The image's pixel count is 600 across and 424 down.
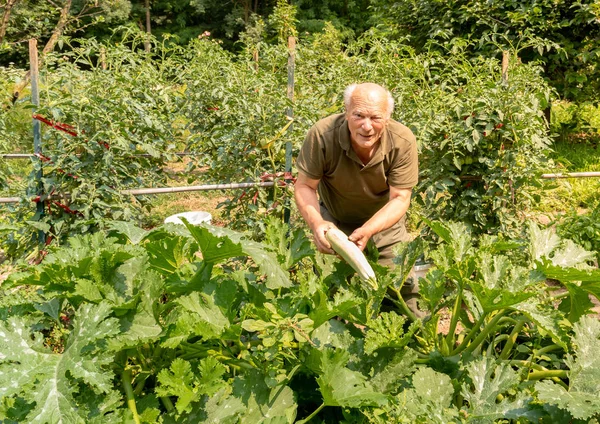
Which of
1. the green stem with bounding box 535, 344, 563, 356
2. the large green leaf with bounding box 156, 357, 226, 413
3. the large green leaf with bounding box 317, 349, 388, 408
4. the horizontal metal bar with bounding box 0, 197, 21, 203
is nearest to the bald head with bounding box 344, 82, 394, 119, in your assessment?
the green stem with bounding box 535, 344, 563, 356

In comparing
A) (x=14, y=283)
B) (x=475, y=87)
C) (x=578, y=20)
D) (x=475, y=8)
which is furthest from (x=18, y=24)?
(x=14, y=283)

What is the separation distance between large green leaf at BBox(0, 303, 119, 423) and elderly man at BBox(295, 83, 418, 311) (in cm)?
116

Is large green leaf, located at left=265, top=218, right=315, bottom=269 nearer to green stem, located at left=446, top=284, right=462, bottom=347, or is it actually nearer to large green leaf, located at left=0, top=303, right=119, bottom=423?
green stem, located at left=446, top=284, right=462, bottom=347

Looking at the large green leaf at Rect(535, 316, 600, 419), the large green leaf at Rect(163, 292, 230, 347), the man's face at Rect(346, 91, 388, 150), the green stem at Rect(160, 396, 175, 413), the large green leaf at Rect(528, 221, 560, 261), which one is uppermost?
the man's face at Rect(346, 91, 388, 150)

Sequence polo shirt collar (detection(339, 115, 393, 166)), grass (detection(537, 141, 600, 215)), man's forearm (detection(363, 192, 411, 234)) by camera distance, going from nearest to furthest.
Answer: man's forearm (detection(363, 192, 411, 234)) < polo shirt collar (detection(339, 115, 393, 166)) < grass (detection(537, 141, 600, 215))

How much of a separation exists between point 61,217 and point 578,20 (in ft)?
22.3

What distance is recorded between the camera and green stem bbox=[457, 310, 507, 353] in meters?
1.84

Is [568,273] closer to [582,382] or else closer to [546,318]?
[546,318]

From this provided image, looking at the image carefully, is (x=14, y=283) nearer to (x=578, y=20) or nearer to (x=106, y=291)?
(x=106, y=291)

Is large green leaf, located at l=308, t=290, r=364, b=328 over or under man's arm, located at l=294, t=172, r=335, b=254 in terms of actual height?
over

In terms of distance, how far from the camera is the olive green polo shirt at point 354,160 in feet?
9.04

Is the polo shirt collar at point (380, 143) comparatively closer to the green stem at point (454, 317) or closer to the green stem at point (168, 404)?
the green stem at point (454, 317)

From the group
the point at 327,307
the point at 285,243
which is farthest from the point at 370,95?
the point at 327,307

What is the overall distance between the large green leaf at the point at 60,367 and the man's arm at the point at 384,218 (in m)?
1.13
